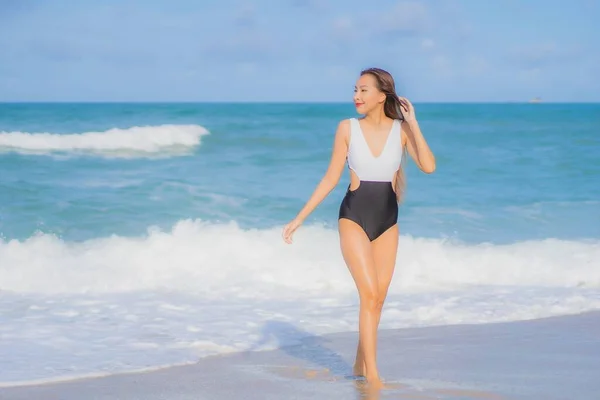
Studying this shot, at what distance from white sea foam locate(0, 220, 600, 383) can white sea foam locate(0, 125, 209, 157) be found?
10451mm

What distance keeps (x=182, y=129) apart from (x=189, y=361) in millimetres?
22431

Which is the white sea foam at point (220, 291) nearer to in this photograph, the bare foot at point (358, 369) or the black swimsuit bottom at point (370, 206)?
the bare foot at point (358, 369)

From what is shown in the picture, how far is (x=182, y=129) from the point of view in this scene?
1118 inches

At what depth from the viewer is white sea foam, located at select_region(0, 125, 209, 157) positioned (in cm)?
2334

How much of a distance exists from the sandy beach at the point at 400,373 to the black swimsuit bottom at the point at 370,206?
3.40 feet

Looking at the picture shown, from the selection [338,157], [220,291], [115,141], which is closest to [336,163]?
[338,157]

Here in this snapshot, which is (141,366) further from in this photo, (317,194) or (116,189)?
(116,189)

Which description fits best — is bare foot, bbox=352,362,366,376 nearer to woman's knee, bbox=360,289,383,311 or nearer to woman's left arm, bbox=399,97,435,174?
woman's knee, bbox=360,289,383,311

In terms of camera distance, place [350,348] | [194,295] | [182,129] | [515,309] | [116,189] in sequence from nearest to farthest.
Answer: [350,348]
[515,309]
[194,295]
[116,189]
[182,129]

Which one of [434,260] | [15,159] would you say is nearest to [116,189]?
[15,159]
